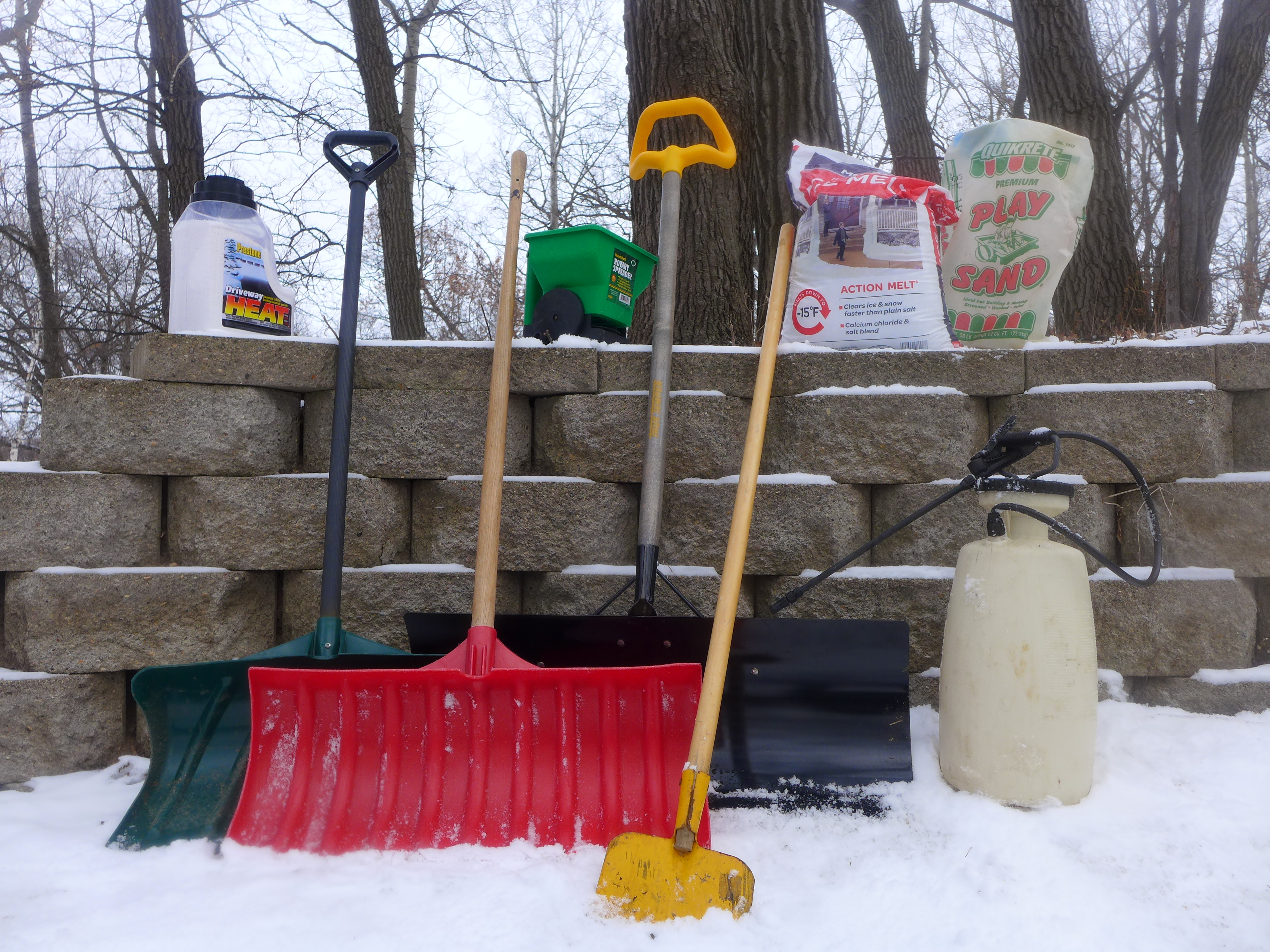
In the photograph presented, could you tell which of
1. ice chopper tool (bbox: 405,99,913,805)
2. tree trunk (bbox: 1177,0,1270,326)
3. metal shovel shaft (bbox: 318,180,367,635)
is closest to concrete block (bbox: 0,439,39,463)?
metal shovel shaft (bbox: 318,180,367,635)

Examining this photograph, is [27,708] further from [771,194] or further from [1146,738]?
[771,194]

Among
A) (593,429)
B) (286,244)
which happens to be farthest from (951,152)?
(286,244)

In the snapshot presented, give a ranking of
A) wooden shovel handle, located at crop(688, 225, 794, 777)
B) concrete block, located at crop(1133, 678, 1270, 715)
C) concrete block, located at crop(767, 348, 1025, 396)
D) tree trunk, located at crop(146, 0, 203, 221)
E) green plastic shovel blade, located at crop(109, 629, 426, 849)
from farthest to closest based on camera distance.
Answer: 1. tree trunk, located at crop(146, 0, 203, 221)
2. concrete block, located at crop(767, 348, 1025, 396)
3. concrete block, located at crop(1133, 678, 1270, 715)
4. green plastic shovel blade, located at crop(109, 629, 426, 849)
5. wooden shovel handle, located at crop(688, 225, 794, 777)

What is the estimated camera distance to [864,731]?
5.69 ft

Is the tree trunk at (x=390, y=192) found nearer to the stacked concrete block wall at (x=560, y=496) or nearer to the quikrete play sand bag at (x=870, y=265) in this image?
the stacked concrete block wall at (x=560, y=496)

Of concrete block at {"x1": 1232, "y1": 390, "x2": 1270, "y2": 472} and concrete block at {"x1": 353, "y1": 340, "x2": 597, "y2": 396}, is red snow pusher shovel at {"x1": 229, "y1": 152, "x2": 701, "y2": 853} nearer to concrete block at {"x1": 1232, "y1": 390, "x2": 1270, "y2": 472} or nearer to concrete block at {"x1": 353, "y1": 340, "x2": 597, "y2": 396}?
concrete block at {"x1": 353, "y1": 340, "x2": 597, "y2": 396}

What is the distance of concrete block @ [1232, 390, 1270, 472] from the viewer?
1948 mm

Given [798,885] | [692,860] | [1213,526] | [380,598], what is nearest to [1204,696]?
[1213,526]

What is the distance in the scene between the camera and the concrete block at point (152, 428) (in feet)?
6.14

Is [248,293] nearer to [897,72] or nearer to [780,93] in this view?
[780,93]

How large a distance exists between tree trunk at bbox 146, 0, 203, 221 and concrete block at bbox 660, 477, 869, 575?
4.77 m

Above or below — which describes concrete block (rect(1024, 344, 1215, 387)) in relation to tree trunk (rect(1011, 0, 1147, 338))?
below

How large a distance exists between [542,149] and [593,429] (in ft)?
50.0

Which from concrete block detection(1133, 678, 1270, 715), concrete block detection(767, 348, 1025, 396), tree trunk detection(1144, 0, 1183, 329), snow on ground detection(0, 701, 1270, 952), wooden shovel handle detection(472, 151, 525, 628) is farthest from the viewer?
tree trunk detection(1144, 0, 1183, 329)
